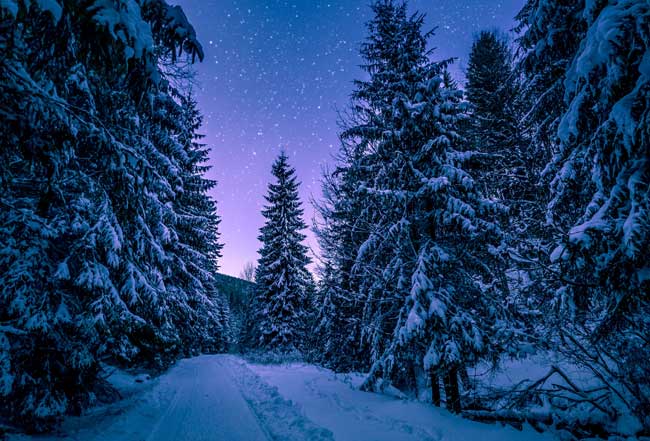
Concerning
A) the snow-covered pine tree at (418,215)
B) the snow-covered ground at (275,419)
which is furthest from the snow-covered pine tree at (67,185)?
the snow-covered pine tree at (418,215)

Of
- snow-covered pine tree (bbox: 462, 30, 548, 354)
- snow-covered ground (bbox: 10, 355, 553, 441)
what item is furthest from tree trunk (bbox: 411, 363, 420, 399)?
snow-covered pine tree (bbox: 462, 30, 548, 354)

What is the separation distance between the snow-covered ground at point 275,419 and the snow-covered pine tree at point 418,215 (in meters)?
1.04

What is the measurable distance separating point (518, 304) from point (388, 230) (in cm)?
417

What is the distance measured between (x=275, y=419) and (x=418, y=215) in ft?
20.4

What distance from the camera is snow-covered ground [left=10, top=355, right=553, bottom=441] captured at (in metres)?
5.42

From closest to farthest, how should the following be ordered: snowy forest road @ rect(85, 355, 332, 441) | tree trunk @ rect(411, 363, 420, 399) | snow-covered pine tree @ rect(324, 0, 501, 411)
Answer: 1. snowy forest road @ rect(85, 355, 332, 441)
2. snow-covered pine tree @ rect(324, 0, 501, 411)
3. tree trunk @ rect(411, 363, 420, 399)

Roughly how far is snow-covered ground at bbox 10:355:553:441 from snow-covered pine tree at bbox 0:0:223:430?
44.1 inches

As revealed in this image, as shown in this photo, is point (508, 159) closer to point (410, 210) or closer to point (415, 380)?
point (410, 210)

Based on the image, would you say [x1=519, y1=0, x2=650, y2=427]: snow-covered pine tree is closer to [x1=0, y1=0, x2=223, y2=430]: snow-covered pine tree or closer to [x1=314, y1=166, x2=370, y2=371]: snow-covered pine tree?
[x1=0, y1=0, x2=223, y2=430]: snow-covered pine tree

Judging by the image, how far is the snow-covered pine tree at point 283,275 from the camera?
74.1 ft

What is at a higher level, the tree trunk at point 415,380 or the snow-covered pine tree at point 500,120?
the snow-covered pine tree at point 500,120

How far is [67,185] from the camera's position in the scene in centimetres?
620

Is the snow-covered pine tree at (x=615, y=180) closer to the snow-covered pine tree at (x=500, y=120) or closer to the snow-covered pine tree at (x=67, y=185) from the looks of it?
the snow-covered pine tree at (x=67, y=185)

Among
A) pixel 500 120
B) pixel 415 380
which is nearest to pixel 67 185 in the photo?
pixel 415 380
